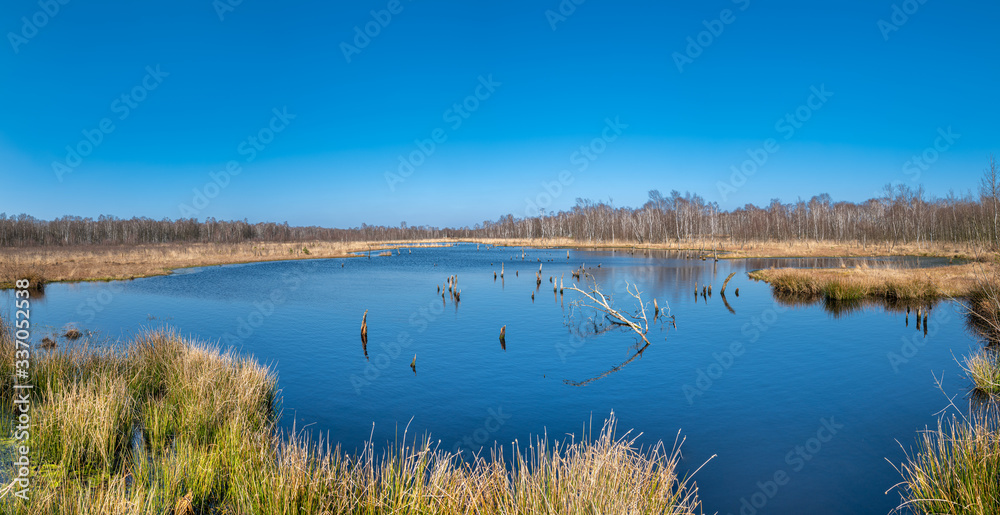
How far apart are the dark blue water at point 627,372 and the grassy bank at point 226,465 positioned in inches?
71.8

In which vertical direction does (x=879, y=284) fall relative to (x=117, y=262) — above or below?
below

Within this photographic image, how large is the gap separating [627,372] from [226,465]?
11902 millimetres

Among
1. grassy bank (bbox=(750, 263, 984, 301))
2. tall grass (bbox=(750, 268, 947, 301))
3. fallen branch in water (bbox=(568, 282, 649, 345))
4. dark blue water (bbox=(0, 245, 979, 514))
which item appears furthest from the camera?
tall grass (bbox=(750, 268, 947, 301))

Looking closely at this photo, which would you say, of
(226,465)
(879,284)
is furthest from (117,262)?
(879,284)

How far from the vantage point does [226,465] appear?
7746mm

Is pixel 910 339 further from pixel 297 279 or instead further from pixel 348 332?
pixel 297 279

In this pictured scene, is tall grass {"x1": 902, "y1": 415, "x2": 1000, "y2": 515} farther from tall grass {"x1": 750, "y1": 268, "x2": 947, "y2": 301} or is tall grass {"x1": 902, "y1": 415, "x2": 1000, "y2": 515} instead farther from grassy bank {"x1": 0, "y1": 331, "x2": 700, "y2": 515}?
tall grass {"x1": 750, "y1": 268, "x2": 947, "y2": 301}

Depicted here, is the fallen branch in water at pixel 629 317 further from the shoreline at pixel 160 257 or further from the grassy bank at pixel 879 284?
the shoreline at pixel 160 257

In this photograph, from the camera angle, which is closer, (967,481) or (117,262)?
(967,481)

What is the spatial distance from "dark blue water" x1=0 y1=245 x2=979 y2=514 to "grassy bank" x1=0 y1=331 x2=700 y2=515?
5.98 feet

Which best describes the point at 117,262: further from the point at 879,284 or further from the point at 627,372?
the point at 879,284

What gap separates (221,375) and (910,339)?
968 inches

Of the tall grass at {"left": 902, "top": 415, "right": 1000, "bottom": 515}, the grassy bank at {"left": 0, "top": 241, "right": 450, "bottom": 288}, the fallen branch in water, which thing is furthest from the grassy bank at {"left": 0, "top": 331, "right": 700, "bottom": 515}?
the grassy bank at {"left": 0, "top": 241, "right": 450, "bottom": 288}

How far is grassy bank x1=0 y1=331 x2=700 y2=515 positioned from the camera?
570 cm
